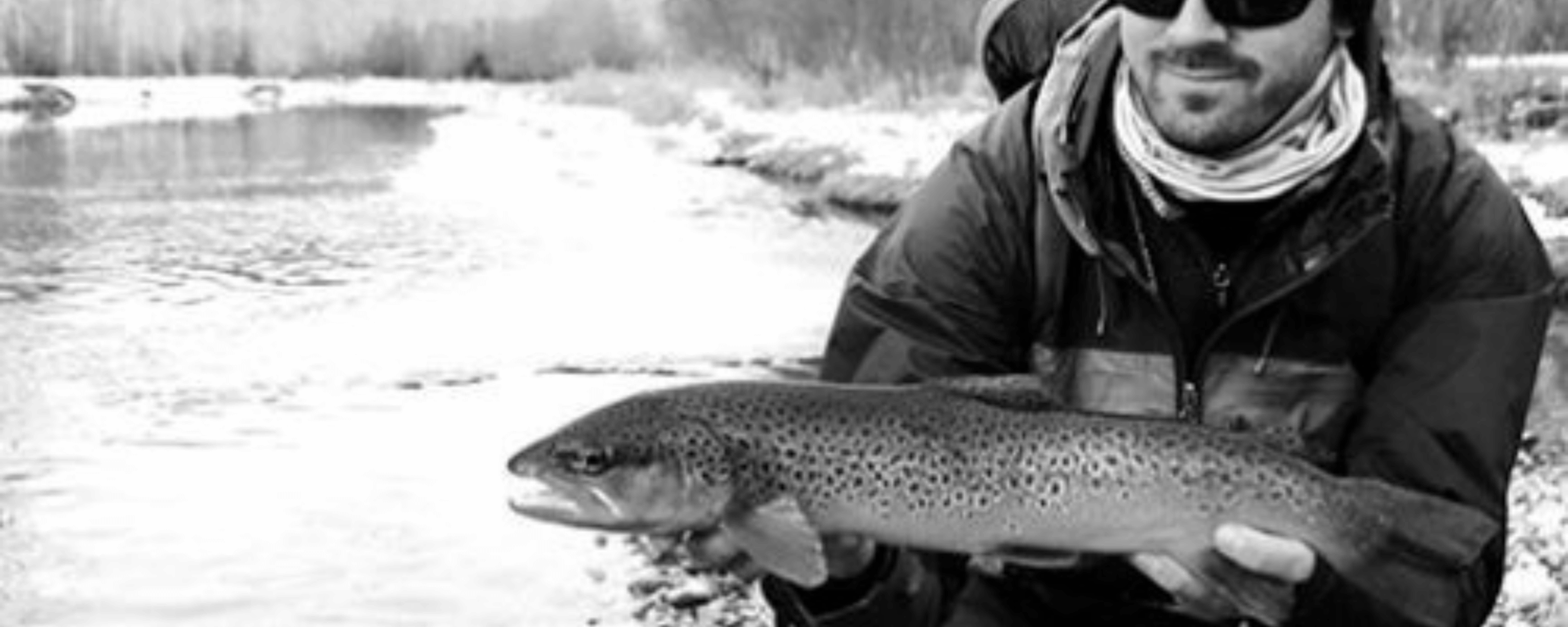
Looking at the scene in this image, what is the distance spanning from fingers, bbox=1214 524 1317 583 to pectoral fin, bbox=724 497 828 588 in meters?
0.55

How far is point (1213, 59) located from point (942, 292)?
1.73 feet

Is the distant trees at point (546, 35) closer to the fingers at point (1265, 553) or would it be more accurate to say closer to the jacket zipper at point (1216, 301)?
the jacket zipper at point (1216, 301)

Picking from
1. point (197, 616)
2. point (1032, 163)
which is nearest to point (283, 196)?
point (197, 616)

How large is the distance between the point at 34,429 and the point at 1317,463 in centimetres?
783

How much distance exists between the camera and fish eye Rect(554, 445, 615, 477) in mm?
2703

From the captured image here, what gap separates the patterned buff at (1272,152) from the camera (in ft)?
9.38

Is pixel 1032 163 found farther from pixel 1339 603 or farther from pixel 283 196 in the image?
pixel 283 196

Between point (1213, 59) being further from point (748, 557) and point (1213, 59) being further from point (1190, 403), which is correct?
point (748, 557)

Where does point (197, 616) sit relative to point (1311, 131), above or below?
below

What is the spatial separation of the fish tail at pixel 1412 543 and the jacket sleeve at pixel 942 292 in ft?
1.98

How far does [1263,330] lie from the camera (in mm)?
3012

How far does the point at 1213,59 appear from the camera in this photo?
2.92 meters

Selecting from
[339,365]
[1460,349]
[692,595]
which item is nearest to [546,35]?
[339,365]

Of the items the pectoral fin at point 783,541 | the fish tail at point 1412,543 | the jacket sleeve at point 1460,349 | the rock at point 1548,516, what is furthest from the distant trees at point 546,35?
the pectoral fin at point 783,541
